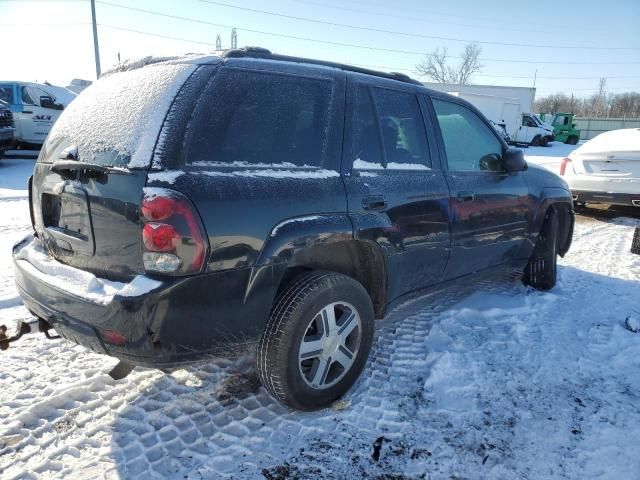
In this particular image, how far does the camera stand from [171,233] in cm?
191

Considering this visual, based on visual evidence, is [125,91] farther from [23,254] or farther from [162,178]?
[23,254]

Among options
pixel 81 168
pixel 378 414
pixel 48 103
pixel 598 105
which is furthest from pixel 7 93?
pixel 598 105

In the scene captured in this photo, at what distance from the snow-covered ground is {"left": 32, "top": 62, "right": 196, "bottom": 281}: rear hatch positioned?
0.86 meters

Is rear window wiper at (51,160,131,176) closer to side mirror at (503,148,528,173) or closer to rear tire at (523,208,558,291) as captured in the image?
side mirror at (503,148,528,173)

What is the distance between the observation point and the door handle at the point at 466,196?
3.33 meters

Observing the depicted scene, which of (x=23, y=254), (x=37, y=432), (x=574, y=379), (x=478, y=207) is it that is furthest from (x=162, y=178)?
(x=574, y=379)

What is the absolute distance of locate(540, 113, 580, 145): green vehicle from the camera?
3272 centimetres

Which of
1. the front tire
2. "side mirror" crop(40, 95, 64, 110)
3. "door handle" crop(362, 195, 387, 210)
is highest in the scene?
"side mirror" crop(40, 95, 64, 110)

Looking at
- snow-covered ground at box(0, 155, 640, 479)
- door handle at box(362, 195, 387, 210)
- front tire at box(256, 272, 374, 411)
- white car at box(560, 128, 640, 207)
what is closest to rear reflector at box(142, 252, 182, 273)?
front tire at box(256, 272, 374, 411)

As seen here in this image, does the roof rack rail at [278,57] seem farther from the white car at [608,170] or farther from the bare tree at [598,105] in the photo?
the bare tree at [598,105]

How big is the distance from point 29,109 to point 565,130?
109ft

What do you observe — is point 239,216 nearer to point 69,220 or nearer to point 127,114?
point 127,114

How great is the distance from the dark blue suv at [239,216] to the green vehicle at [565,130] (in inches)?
1373

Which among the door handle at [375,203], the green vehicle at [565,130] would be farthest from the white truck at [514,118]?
the door handle at [375,203]
